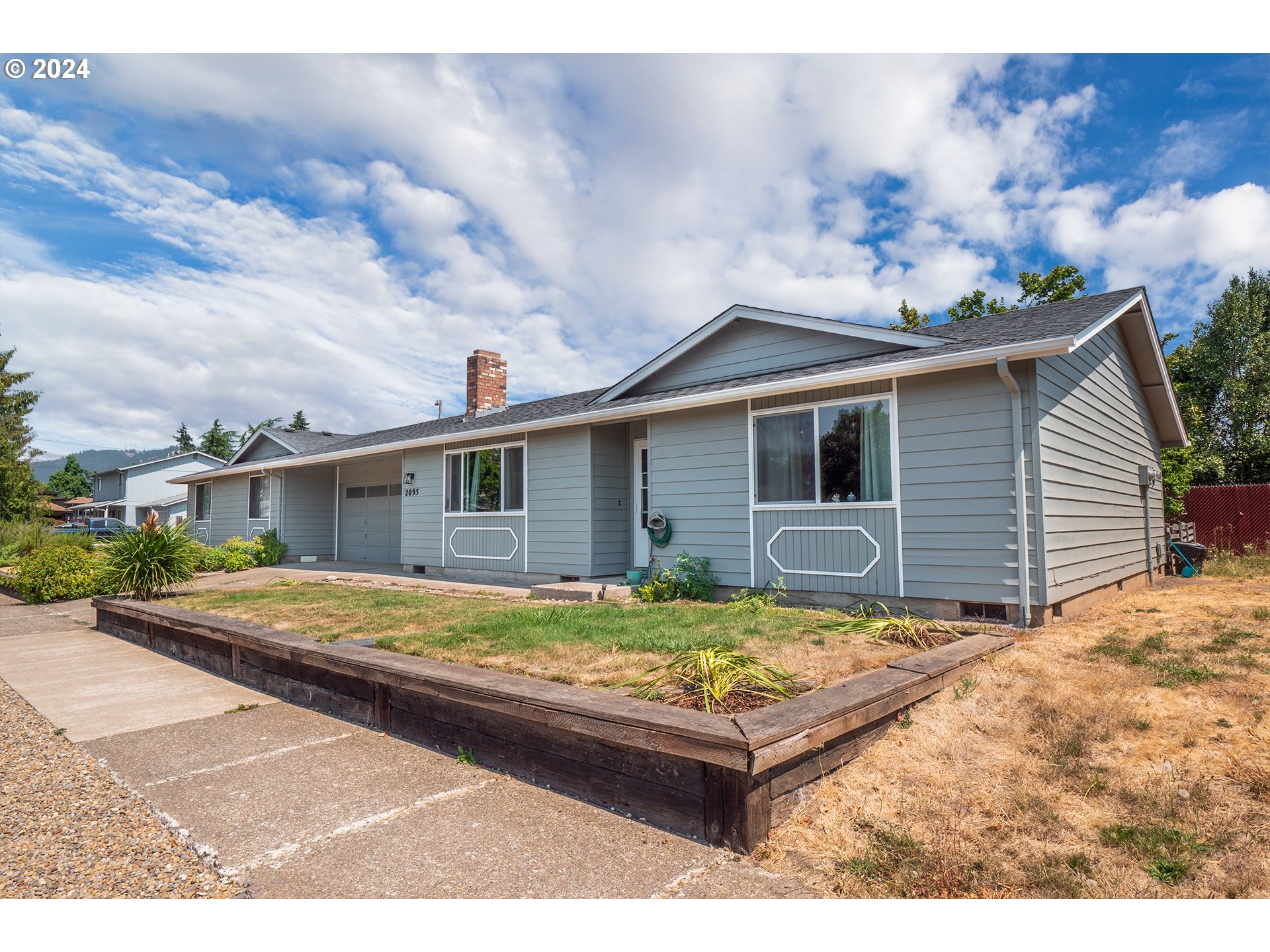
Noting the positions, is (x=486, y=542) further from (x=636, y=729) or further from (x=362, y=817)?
(x=636, y=729)

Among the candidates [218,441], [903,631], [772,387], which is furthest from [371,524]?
[218,441]

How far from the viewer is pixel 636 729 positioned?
2811mm

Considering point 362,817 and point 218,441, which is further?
point 218,441

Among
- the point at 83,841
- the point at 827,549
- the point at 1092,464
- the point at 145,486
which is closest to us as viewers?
the point at 83,841

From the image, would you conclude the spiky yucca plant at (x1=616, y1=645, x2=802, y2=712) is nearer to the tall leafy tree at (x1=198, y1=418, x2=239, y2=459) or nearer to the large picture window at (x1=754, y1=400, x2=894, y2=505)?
the large picture window at (x1=754, y1=400, x2=894, y2=505)

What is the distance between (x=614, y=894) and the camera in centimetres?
227

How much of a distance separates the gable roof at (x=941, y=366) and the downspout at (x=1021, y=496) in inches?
15.2

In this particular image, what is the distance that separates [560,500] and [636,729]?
8280mm

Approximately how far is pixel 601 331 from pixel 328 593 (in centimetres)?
1327

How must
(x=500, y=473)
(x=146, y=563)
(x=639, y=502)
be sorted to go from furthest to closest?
(x=500, y=473), (x=639, y=502), (x=146, y=563)

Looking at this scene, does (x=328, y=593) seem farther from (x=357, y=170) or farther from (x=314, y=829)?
(x=314, y=829)

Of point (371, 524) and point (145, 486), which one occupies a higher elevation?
point (145, 486)

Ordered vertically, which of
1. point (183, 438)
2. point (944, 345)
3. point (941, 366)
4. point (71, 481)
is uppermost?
point (183, 438)

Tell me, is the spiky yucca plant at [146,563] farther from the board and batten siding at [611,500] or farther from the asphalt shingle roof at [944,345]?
the board and batten siding at [611,500]
